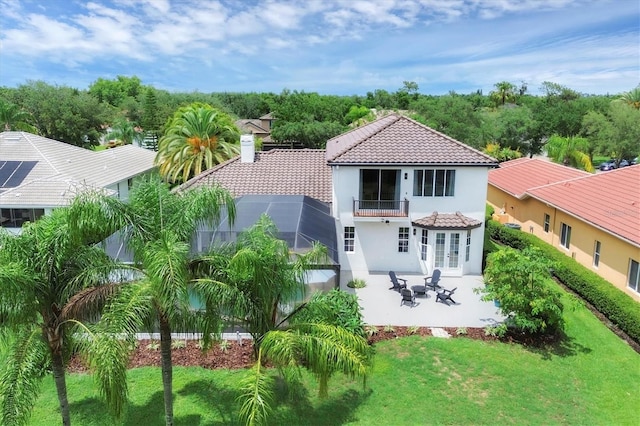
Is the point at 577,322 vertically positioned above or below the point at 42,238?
below

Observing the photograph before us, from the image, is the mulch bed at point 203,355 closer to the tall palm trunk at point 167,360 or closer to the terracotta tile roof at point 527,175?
the tall palm trunk at point 167,360

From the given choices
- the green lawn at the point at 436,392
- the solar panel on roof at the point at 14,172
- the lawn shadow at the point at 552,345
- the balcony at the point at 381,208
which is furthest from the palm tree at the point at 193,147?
the lawn shadow at the point at 552,345

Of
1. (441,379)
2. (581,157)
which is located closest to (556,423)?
(441,379)

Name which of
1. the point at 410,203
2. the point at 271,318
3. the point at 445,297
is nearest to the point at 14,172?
the point at 410,203

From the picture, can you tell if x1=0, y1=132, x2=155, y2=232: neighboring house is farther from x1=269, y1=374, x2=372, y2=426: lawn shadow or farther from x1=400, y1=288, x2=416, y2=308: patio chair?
x1=269, y1=374, x2=372, y2=426: lawn shadow

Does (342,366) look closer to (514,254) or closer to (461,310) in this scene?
(514,254)

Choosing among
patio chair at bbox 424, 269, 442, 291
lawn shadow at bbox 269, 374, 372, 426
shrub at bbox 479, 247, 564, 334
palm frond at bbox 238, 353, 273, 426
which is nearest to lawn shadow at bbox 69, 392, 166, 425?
lawn shadow at bbox 269, 374, 372, 426

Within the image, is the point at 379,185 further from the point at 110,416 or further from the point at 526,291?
the point at 110,416
